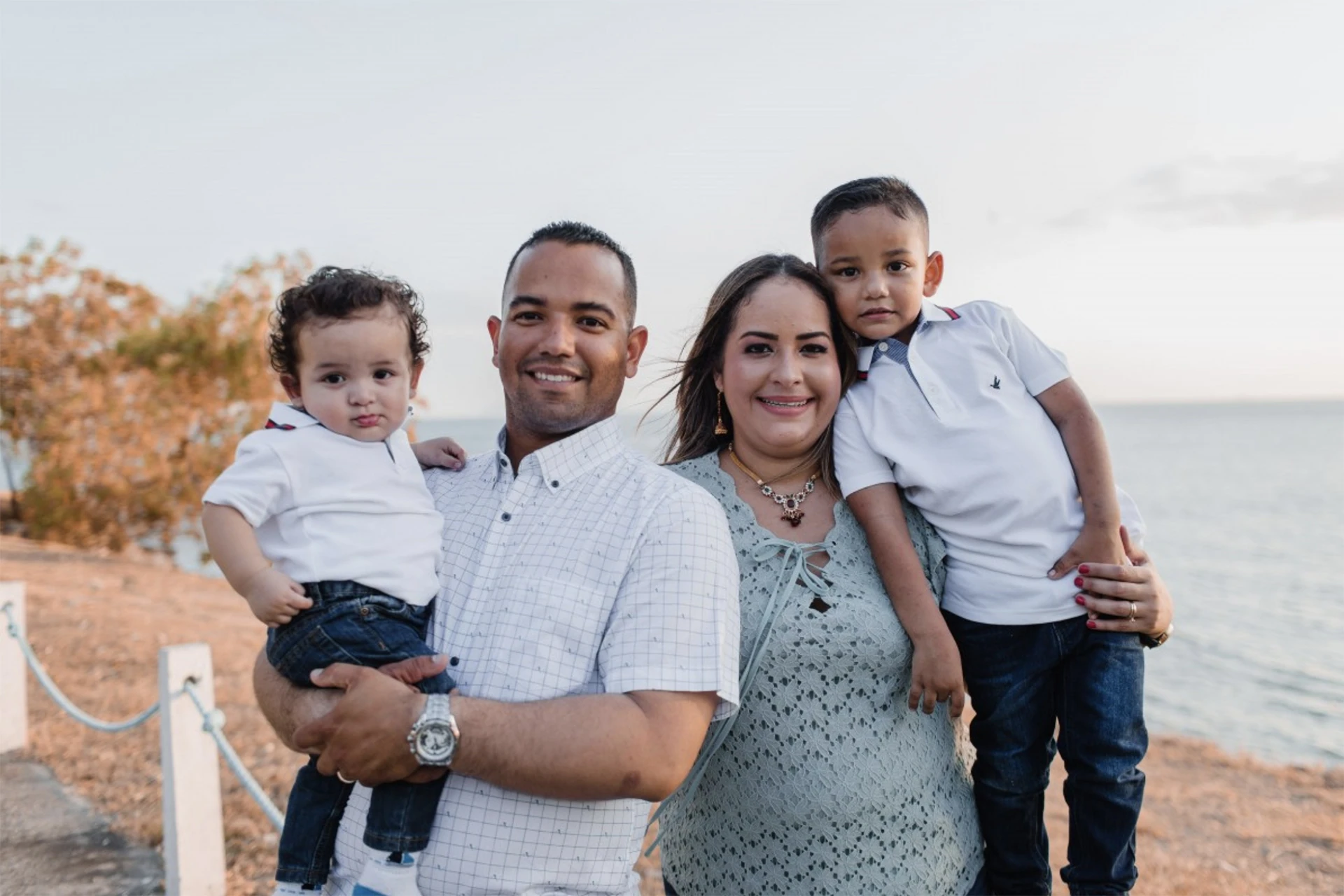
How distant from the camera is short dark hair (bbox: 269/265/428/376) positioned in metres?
2.41

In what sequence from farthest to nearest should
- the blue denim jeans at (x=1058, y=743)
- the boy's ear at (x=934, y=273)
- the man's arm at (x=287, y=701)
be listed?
the boy's ear at (x=934, y=273) → the blue denim jeans at (x=1058, y=743) → the man's arm at (x=287, y=701)

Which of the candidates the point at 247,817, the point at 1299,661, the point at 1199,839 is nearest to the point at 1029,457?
the point at 247,817

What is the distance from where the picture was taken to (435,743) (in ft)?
6.55

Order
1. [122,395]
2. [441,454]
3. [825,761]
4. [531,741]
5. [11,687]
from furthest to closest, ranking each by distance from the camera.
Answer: [122,395], [11,687], [441,454], [825,761], [531,741]

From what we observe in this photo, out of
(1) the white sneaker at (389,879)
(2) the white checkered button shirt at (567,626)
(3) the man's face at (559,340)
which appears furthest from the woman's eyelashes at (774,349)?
(1) the white sneaker at (389,879)

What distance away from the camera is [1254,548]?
2808 cm

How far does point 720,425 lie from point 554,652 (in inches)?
48.7

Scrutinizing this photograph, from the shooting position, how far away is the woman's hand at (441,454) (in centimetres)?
282

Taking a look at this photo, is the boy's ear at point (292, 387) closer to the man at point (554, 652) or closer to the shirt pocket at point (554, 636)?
the man at point (554, 652)

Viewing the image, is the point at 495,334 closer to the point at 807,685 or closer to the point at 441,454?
the point at 441,454

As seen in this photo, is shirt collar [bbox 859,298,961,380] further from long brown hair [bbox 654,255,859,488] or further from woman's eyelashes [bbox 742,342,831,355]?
woman's eyelashes [bbox 742,342,831,355]

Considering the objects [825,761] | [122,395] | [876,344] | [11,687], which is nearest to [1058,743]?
[825,761]

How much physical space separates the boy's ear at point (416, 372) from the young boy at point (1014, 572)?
1192mm

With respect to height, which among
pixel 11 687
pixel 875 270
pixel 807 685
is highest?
pixel 875 270
